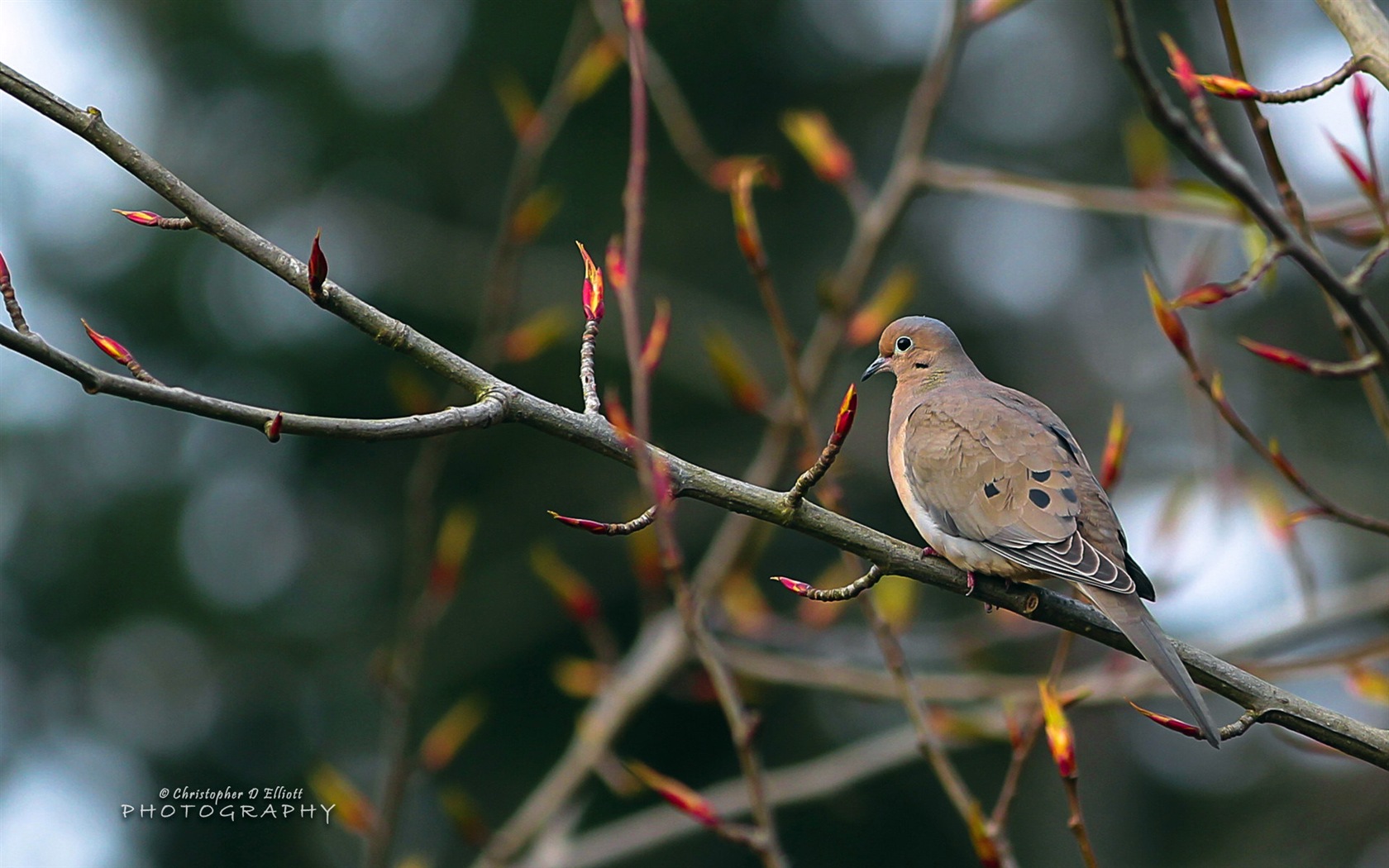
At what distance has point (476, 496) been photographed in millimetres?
7020

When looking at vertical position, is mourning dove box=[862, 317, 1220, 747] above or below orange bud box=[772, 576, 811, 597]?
above

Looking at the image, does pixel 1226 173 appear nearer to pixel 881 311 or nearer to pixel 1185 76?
pixel 1185 76

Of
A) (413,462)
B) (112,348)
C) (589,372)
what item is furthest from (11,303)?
(413,462)

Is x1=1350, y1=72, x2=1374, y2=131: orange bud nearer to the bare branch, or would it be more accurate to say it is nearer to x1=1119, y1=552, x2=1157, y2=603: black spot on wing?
x1=1119, y1=552, x2=1157, y2=603: black spot on wing

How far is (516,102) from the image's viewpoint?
15.5 ft

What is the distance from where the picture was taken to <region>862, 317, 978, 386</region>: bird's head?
152 inches

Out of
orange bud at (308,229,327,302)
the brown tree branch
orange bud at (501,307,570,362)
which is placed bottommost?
orange bud at (308,229,327,302)

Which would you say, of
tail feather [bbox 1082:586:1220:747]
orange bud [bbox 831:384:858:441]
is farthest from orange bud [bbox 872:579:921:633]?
orange bud [bbox 831:384:858:441]

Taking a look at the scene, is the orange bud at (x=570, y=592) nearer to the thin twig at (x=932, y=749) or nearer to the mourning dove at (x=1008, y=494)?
the mourning dove at (x=1008, y=494)

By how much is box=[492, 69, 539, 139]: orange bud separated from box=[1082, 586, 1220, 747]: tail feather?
224 centimetres

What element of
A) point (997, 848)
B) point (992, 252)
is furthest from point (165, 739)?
point (992, 252)

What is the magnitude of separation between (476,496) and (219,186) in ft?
7.40

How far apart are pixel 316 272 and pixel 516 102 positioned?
3.19 m

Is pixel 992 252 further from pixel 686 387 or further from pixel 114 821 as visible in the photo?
pixel 114 821
